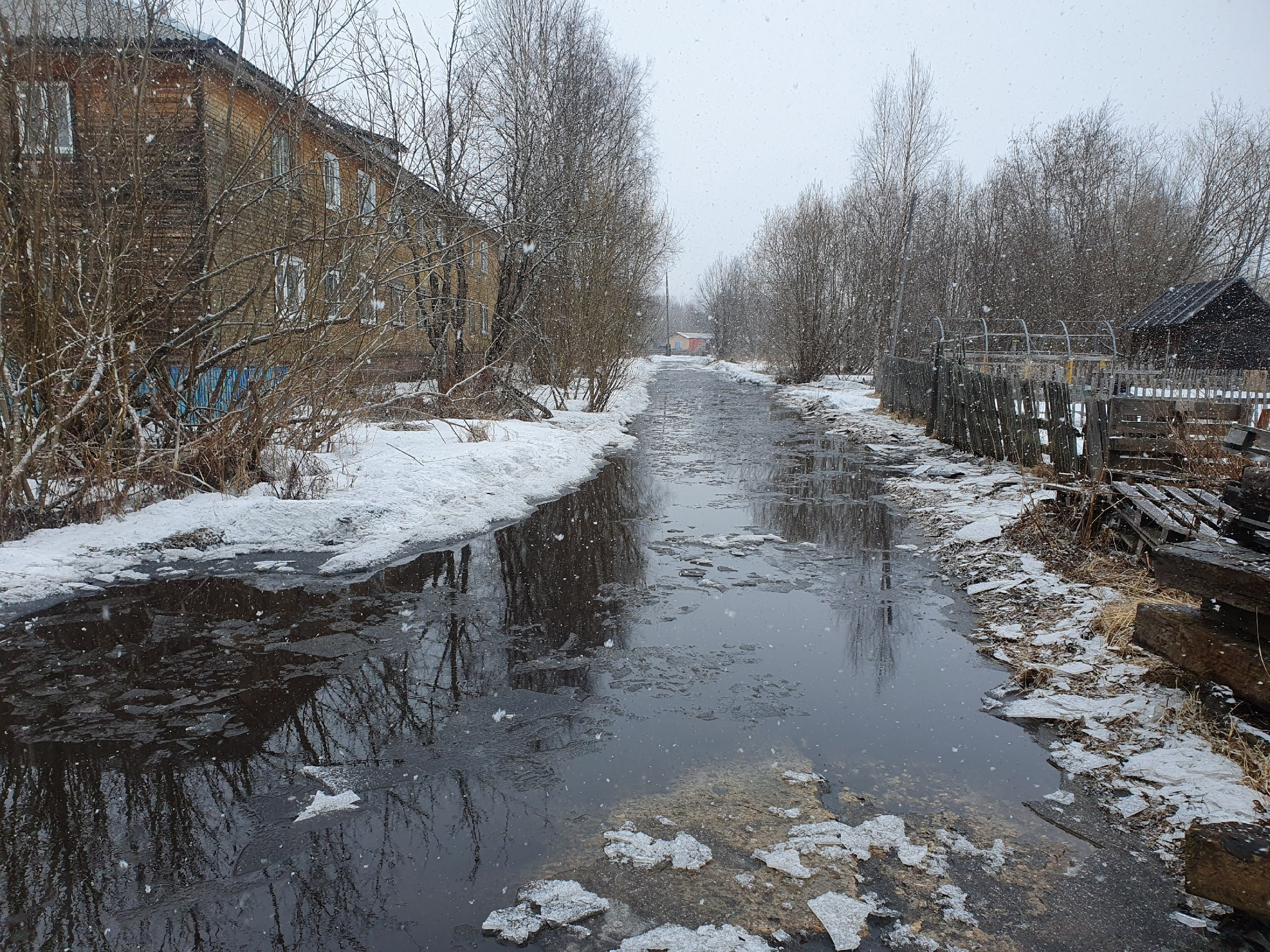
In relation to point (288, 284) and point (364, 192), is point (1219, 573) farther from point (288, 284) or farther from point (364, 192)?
point (288, 284)

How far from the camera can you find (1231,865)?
7.92 ft

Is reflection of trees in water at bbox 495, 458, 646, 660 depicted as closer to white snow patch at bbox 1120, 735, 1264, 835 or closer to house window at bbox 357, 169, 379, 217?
white snow patch at bbox 1120, 735, 1264, 835

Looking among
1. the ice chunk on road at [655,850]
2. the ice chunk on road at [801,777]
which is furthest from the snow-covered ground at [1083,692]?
the ice chunk on road at [655,850]

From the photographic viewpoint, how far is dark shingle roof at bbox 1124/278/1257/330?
2558cm

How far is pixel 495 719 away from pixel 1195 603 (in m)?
4.56

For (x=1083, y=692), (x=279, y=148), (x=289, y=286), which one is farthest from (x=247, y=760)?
(x=279, y=148)

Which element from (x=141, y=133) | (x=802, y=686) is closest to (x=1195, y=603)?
(x=802, y=686)

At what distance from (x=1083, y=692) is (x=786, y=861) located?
2.35 m

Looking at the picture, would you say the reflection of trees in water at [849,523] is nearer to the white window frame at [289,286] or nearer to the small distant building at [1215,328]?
the white window frame at [289,286]

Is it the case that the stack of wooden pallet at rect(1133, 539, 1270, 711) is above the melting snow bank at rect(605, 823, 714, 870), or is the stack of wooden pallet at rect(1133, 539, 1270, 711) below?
above

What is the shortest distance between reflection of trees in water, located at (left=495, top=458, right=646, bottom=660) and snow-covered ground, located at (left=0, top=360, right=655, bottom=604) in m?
0.57

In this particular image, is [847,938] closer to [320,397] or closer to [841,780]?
[841,780]

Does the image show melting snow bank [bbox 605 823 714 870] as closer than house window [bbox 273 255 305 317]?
Yes

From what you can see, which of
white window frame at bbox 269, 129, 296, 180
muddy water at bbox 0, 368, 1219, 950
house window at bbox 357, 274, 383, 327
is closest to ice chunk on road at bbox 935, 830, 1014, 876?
muddy water at bbox 0, 368, 1219, 950
